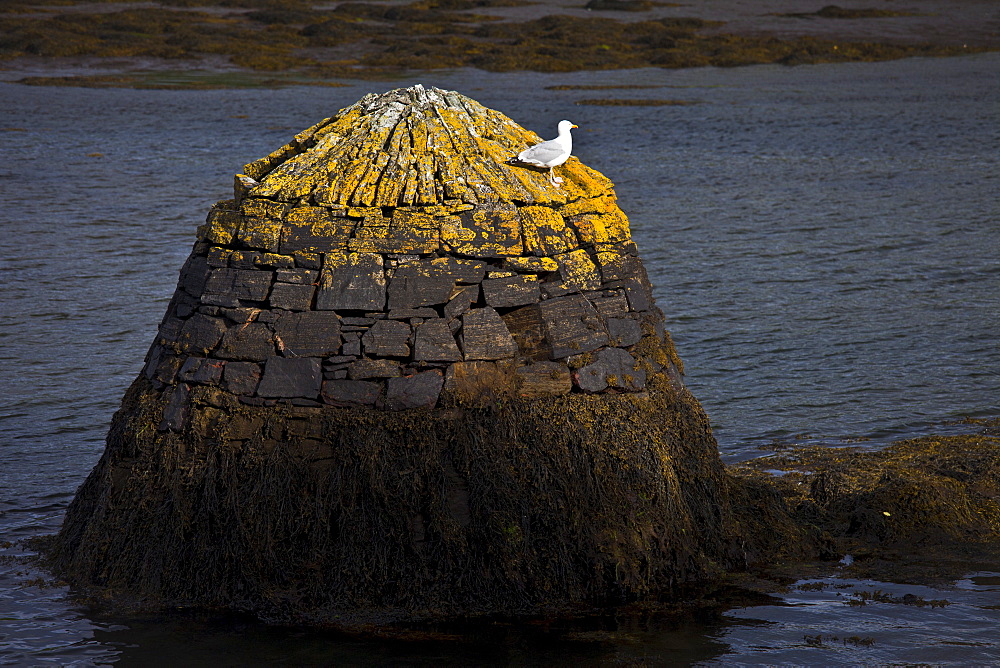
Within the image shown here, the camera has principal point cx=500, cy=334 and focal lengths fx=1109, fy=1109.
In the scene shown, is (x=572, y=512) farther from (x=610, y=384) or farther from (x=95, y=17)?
(x=95, y=17)

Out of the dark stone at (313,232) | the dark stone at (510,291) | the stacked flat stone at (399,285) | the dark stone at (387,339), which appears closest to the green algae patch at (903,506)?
the stacked flat stone at (399,285)

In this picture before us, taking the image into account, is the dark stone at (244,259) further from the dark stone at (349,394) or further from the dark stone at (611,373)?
the dark stone at (611,373)

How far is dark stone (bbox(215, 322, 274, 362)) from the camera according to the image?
7.56m

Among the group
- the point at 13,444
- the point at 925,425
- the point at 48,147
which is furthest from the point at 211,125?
the point at 925,425

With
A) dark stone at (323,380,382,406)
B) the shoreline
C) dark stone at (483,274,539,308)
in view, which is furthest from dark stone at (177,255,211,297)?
the shoreline

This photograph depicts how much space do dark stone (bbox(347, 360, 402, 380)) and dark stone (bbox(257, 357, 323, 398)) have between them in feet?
0.79

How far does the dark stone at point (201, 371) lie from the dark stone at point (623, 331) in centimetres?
276

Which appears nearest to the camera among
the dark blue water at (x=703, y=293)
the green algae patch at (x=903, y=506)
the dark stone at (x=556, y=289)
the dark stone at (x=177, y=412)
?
the dark blue water at (x=703, y=293)

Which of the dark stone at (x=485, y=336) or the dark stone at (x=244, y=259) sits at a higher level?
the dark stone at (x=244, y=259)

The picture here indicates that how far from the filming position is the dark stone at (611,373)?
7836mm

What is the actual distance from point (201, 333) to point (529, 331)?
90.1 inches

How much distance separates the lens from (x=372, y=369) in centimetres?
748

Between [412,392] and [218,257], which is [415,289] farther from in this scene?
[218,257]

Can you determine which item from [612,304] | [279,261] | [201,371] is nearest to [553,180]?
[612,304]
